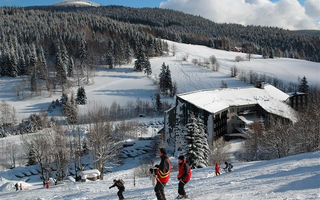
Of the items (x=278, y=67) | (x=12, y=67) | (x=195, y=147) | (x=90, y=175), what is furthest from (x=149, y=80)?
(x=90, y=175)

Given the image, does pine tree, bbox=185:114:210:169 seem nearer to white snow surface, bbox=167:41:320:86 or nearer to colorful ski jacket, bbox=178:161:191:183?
colorful ski jacket, bbox=178:161:191:183

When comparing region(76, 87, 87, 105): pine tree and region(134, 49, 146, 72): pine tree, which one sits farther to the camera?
region(134, 49, 146, 72): pine tree

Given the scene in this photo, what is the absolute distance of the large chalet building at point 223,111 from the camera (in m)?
41.0

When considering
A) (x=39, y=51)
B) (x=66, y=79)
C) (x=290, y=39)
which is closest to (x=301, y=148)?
(x=66, y=79)

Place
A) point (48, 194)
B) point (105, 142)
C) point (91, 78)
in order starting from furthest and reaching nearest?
point (91, 78), point (105, 142), point (48, 194)

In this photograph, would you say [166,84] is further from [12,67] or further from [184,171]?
[184,171]

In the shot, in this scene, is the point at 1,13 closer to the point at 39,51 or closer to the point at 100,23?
the point at 100,23

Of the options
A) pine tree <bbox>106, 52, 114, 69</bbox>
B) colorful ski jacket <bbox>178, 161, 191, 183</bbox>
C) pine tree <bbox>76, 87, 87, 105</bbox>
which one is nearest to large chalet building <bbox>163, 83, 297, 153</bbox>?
colorful ski jacket <bbox>178, 161, 191, 183</bbox>

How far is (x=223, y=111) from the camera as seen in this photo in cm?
A: 4338

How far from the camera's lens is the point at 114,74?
324ft

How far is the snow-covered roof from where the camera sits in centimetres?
4247

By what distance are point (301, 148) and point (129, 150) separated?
27592 mm

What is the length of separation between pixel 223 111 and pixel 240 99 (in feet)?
17.0

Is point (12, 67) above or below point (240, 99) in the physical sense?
above
